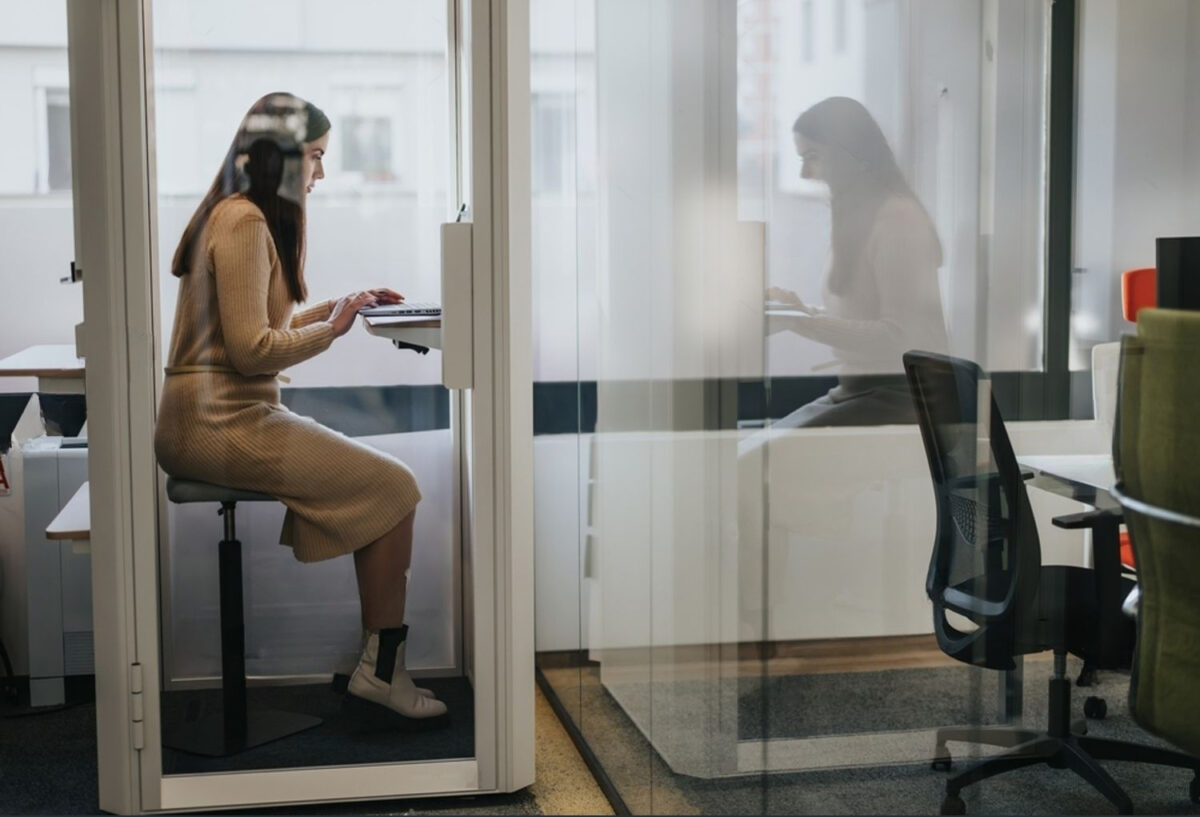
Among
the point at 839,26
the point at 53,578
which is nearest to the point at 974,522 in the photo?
the point at 839,26

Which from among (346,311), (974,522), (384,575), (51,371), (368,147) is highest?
(368,147)

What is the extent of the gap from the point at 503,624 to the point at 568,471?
590 millimetres

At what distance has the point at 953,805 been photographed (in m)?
1.89

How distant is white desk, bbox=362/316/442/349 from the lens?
3012 millimetres

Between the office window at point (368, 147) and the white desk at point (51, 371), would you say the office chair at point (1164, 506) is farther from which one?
the white desk at point (51, 371)

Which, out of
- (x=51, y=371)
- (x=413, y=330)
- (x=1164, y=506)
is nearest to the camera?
(x=1164, y=506)

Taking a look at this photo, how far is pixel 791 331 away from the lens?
2158mm

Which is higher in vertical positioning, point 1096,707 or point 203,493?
point 203,493

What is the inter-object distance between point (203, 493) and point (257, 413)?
0.21 meters

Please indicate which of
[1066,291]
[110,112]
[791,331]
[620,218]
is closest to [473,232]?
[620,218]

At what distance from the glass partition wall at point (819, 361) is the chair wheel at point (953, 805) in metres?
0.02

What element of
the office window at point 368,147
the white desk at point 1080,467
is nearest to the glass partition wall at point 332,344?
the office window at point 368,147

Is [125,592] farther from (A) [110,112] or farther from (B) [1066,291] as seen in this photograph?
(B) [1066,291]

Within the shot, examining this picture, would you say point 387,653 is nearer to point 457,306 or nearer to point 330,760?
point 330,760
